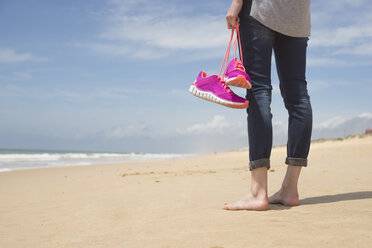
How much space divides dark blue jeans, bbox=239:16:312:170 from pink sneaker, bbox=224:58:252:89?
6.1 inches

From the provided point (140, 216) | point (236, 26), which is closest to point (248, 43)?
point (236, 26)

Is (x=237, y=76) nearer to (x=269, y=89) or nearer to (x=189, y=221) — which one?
(x=269, y=89)

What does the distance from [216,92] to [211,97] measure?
1.8 inches

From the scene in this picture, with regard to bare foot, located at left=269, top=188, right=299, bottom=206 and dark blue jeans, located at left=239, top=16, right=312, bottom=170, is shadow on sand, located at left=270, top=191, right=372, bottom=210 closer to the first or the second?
bare foot, located at left=269, top=188, right=299, bottom=206

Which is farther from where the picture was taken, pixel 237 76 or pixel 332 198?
pixel 332 198

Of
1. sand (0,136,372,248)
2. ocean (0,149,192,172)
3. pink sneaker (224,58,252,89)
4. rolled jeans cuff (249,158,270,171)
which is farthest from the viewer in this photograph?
ocean (0,149,192,172)

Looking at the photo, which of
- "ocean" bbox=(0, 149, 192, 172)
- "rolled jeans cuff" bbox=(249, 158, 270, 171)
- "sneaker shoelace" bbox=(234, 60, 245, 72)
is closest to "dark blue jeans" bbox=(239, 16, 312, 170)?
"rolled jeans cuff" bbox=(249, 158, 270, 171)

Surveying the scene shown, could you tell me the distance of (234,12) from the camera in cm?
229

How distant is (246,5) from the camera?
2.28 metres

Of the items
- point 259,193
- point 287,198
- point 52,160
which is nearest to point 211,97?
point 259,193

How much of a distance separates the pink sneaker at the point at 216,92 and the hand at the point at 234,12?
41 cm

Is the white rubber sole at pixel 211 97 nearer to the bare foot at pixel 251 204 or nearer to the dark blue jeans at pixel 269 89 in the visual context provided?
the dark blue jeans at pixel 269 89

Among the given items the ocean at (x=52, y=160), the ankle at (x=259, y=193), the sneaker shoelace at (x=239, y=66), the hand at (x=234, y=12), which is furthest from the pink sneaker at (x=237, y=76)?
the ocean at (x=52, y=160)

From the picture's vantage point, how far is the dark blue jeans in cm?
222
